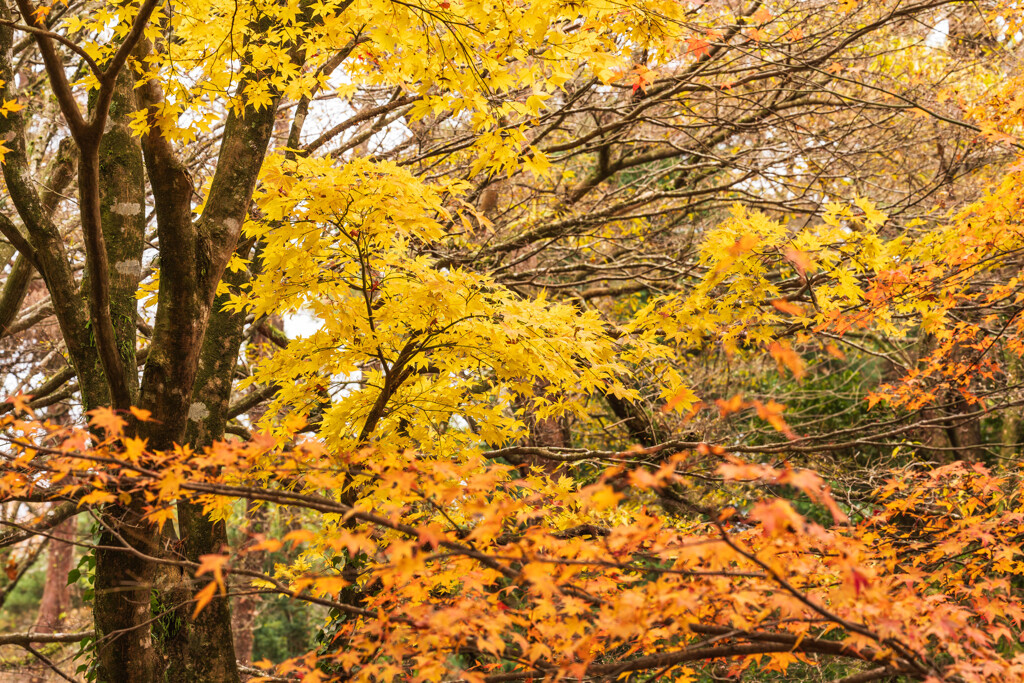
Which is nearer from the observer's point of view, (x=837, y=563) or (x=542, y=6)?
(x=837, y=563)

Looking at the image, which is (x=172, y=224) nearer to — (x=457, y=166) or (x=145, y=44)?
(x=145, y=44)

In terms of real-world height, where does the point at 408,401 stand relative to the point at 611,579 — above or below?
above

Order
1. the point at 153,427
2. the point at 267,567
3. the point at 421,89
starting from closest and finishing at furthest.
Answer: the point at 153,427 → the point at 421,89 → the point at 267,567

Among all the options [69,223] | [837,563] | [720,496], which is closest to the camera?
[837,563]

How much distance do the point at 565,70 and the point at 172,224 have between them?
8.29ft

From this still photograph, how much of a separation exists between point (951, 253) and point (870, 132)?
14.9 feet

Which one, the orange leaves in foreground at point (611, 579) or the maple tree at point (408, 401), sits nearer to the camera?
the orange leaves in foreground at point (611, 579)

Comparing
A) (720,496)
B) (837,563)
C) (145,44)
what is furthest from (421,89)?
(720,496)

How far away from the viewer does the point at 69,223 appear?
269 inches

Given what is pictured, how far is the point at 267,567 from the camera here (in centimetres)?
1781

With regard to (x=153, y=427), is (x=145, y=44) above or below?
above

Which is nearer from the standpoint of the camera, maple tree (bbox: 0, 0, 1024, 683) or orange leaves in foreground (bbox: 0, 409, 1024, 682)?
orange leaves in foreground (bbox: 0, 409, 1024, 682)

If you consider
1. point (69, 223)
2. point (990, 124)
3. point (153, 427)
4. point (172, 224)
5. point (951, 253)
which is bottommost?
point (153, 427)

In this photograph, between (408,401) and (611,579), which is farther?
(408,401)
